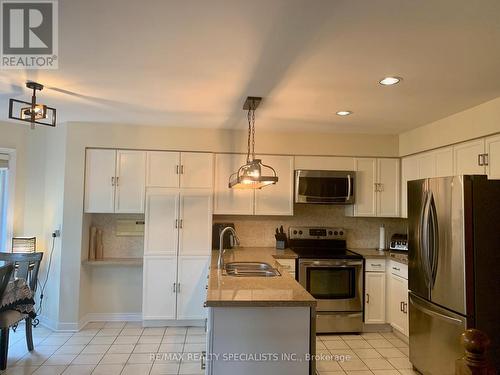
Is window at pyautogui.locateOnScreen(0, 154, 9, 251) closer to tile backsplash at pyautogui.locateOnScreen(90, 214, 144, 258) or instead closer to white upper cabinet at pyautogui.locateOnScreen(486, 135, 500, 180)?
tile backsplash at pyautogui.locateOnScreen(90, 214, 144, 258)

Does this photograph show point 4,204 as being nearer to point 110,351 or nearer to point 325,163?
point 110,351

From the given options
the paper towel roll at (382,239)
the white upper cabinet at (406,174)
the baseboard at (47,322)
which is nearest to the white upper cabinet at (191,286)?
the baseboard at (47,322)

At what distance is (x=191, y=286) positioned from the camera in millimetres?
3859

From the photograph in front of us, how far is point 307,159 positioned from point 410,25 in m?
2.52

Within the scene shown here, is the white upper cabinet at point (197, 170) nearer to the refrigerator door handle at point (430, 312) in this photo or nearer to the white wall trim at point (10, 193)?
the white wall trim at point (10, 193)

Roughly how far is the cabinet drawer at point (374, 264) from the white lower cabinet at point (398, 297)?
10 cm

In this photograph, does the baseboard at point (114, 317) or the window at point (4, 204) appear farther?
the baseboard at point (114, 317)

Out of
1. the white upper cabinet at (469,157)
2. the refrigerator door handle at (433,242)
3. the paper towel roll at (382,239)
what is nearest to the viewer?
the refrigerator door handle at (433,242)

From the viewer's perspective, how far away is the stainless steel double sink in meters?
2.96

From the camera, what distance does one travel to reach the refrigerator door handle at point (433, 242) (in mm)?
2584

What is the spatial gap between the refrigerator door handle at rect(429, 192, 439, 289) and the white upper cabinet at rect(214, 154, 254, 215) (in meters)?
1.98

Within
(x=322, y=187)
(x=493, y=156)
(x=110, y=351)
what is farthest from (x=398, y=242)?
(x=110, y=351)

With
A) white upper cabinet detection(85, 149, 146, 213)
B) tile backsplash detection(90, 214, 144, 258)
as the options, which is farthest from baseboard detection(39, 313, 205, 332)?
white upper cabinet detection(85, 149, 146, 213)

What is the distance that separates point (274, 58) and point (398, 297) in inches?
118
